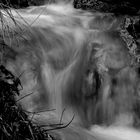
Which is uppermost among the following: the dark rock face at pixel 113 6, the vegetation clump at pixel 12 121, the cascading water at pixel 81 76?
the vegetation clump at pixel 12 121

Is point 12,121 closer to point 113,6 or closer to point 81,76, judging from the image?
point 81,76

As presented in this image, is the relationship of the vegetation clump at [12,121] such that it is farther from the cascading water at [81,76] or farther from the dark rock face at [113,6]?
the dark rock face at [113,6]

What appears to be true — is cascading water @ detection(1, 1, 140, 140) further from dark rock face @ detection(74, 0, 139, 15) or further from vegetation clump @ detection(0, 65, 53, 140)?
vegetation clump @ detection(0, 65, 53, 140)

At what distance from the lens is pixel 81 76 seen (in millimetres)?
4680

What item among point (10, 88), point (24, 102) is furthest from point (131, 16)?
point (10, 88)

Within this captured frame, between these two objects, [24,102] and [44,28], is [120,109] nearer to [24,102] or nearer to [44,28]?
[24,102]

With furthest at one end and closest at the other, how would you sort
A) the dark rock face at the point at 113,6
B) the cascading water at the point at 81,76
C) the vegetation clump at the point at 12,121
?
1. the dark rock face at the point at 113,6
2. the cascading water at the point at 81,76
3. the vegetation clump at the point at 12,121

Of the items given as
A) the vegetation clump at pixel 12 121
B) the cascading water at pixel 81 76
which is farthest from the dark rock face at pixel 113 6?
the vegetation clump at pixel 12 121

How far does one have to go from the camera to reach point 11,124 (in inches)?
60.9

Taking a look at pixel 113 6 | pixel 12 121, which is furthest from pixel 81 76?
pixel 12 121

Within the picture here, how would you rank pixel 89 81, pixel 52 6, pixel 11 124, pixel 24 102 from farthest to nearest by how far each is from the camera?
pixel 52 6, pixel 89 81, pixel 24 102, pixel 11 124

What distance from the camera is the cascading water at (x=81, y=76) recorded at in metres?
4.22

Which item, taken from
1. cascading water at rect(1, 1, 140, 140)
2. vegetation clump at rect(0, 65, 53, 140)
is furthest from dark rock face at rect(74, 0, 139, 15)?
vegetation clump at rect(0, 65, 53, 140)

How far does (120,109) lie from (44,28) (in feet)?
5.89
